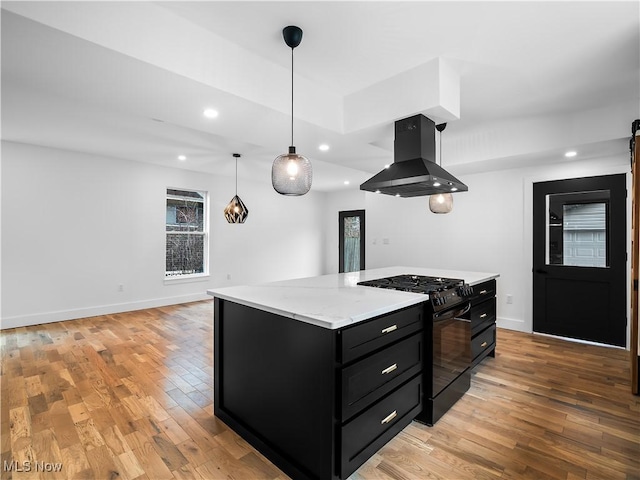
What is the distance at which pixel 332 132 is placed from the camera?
3.08m

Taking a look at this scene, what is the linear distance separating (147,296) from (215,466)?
464cm

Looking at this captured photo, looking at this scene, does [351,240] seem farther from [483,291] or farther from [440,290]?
[440,290]

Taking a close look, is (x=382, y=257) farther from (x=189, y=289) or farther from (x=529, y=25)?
(x=529, y=25)

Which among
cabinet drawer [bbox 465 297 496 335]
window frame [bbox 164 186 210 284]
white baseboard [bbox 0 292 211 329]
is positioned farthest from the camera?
window frame [bbox 164 186 210 284]

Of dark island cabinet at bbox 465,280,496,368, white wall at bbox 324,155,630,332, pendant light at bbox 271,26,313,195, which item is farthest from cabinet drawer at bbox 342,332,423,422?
white wall at bbox 324,155,630,332

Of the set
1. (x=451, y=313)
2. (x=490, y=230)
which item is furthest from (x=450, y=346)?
(x=490, y=230)

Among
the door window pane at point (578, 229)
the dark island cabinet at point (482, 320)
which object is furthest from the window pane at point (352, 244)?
the dark island cabinet at point (482, 320)

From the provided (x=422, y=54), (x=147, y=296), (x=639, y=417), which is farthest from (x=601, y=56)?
(x=147, y=296)

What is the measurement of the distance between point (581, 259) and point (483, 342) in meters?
2.05

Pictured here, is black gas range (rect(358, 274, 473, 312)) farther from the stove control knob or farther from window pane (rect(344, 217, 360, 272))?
window pane (rect(344, 217, 360, 272))

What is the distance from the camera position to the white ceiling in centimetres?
188

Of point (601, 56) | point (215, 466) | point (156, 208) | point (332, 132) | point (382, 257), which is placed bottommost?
point (215, 466)

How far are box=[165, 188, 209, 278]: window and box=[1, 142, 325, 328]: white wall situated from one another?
18 centimetres

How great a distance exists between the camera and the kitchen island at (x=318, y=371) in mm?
A: 1581
